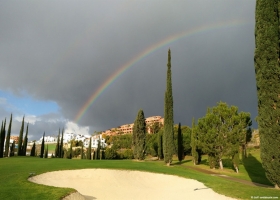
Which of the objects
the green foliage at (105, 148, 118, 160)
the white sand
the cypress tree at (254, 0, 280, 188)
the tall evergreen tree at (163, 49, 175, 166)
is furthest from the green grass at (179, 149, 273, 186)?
the green foliage at (105, 148, 118, 160)

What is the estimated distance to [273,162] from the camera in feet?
51.6

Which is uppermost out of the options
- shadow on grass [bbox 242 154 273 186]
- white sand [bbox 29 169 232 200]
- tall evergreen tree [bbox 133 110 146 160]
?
tall evergreen tree [bbox 133 110 146 160]

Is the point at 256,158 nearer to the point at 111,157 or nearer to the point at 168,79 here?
the point at 168,79

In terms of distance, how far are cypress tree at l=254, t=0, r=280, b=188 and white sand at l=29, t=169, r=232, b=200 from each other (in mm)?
4827

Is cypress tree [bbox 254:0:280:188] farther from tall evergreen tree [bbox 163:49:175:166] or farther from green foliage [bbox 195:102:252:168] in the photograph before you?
green foliage [bbox 195:102:252:168]

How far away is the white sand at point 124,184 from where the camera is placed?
14828 millimetres

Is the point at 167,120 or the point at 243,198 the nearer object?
the point at 243,198

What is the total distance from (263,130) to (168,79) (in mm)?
21882

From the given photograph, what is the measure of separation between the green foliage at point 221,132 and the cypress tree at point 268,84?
19089 mm

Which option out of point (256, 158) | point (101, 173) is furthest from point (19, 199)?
point (256, 158)

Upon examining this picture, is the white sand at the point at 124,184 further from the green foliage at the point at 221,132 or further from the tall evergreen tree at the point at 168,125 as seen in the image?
the green foliage at the point at 221,132

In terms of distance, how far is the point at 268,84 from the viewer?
16391 mm

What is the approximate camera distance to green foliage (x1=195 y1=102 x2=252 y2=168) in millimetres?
34969

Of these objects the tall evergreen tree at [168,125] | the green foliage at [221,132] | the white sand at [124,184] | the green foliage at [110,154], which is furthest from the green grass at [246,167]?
the green foliage at [110,154]
